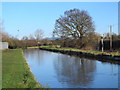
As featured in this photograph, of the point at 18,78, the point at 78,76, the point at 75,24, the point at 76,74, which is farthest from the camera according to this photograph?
the point at 75,24

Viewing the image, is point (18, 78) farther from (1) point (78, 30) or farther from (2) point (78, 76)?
(1) point (78, 30)

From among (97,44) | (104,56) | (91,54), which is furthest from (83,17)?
(104,56)

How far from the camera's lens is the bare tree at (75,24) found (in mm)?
42969

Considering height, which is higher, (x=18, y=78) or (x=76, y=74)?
(x=18, y=78)

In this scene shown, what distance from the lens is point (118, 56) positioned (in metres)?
23.3

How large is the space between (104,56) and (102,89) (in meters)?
17.3

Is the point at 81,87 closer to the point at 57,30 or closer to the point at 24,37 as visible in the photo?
the point at 57,30

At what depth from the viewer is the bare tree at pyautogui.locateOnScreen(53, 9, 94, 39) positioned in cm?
4297

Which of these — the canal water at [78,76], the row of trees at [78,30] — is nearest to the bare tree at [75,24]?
the row of trees at [78,30]

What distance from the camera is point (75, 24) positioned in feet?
144

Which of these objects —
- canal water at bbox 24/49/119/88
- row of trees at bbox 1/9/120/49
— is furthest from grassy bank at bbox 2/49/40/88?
row of trees at bbox 1/9/120/49

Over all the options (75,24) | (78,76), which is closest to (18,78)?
(78,76)

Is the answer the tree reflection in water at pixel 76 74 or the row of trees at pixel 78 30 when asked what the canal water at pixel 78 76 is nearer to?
the tree reflection in water at pixel 76 74

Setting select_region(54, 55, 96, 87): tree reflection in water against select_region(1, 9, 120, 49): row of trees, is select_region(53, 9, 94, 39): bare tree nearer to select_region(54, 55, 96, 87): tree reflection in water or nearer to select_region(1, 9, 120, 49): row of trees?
select_region(1, 9, 120, 49): row of trees
